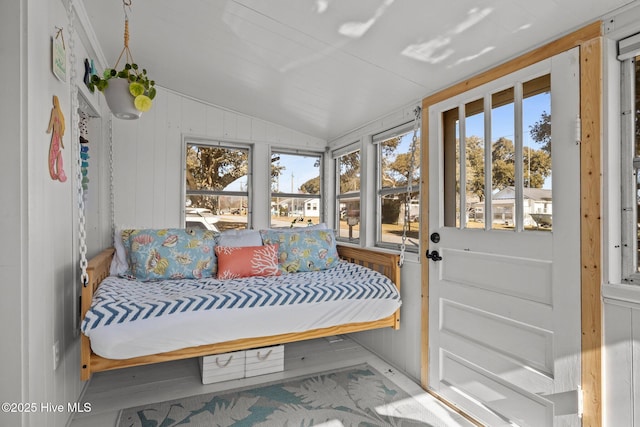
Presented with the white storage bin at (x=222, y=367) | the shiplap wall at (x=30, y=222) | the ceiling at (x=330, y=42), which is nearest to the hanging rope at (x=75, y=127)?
the shiplap wall at (x=30, y=222)

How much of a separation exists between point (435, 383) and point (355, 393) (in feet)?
1.71

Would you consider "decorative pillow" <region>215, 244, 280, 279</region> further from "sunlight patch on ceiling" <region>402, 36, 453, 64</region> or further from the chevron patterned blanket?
"sunlight patch on ceiling" <region>402, 36, 453, 64</region>

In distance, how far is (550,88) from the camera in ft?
5.57

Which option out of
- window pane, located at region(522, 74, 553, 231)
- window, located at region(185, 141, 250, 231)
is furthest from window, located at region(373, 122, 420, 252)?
window, located at region(185, 141, 250, 231)

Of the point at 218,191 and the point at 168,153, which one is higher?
the point at 168,153

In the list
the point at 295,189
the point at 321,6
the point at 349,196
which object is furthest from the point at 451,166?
the point at 295,189

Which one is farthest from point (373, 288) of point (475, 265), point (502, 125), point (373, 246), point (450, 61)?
point (450, 61)

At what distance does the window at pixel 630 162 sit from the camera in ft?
4.69

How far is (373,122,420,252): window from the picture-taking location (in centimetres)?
270

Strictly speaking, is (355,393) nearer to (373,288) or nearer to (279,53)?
(373,288)

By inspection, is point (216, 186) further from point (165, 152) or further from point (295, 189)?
point (295, 189)

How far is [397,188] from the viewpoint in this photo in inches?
116

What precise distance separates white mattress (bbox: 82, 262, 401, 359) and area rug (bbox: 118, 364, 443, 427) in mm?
454

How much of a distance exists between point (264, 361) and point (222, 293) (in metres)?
0.80
